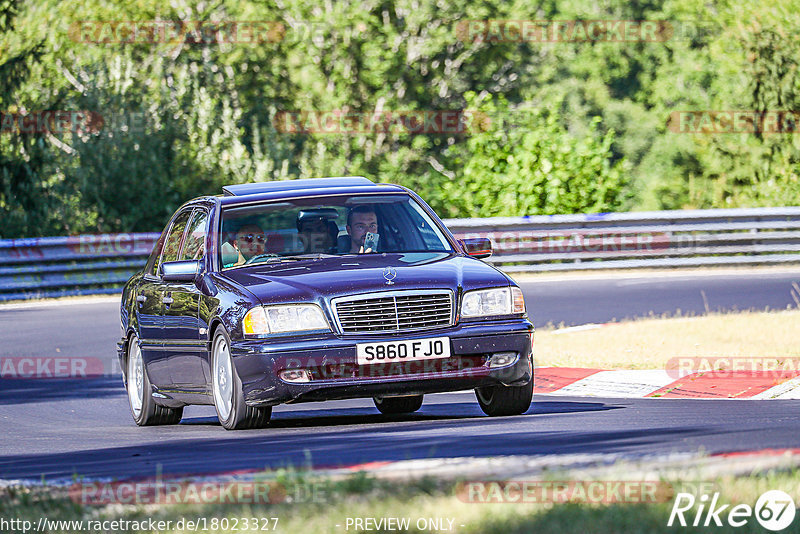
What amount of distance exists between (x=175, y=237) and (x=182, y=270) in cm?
144

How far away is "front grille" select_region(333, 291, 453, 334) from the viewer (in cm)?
916

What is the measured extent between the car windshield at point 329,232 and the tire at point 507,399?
1.06 m

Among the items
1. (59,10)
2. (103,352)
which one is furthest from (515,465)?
(59,10)

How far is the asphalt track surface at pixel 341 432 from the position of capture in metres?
7.62

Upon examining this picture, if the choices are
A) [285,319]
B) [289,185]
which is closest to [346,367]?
[285,319]

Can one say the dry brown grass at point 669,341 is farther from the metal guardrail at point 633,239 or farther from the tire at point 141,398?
the metal guardrail at point 633,239

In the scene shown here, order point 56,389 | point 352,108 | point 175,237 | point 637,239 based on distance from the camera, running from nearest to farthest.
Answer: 1. point 175,237
2. point 56,389
3. point 637,239
4. point 352,108

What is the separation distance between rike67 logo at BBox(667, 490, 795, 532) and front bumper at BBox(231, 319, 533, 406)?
3.77m

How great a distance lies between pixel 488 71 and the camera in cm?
4934

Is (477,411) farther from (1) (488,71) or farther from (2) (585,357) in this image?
(1) (488,71)

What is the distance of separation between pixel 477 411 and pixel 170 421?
91.4 inches

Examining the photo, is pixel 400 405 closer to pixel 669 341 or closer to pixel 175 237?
pixel 175 237

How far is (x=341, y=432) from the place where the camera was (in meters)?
9.25

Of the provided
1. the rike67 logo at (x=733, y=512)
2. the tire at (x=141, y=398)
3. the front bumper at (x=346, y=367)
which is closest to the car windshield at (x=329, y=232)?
the front bumper at (x=346, y=367)
